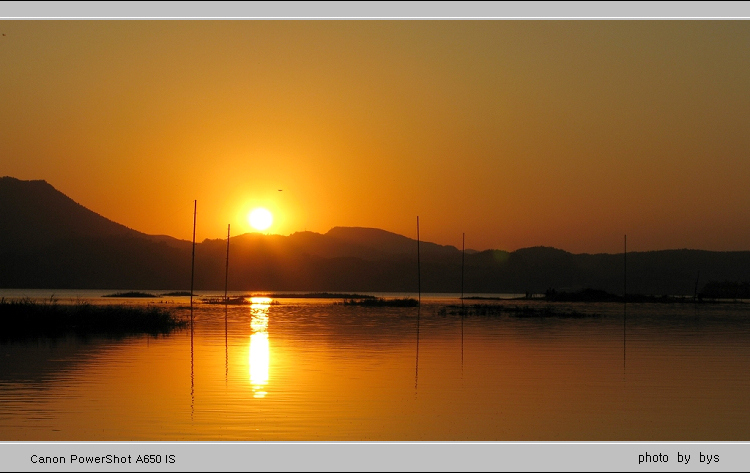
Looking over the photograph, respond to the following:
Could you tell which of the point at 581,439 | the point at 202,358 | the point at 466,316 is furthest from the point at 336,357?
the point at 466,316

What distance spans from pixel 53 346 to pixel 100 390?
45.6 feet

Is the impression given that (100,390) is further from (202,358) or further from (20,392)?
(202,358)

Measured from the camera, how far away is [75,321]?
42656 mm

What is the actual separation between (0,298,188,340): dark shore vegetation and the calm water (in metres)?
3.33

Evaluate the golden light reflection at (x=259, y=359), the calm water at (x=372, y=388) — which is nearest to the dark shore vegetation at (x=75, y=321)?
the calm water at (x=372, y=388)

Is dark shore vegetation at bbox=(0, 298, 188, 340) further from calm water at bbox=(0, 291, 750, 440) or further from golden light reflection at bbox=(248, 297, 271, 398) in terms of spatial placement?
golden light reflection at bbox=(248, 297, 271, 398)

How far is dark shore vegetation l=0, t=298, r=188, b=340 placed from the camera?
3984 centimetres

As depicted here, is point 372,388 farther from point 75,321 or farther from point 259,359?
point 75,321

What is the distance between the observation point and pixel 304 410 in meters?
18.6

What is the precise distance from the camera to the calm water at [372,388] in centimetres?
1675

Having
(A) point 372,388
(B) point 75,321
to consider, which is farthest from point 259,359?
(B) point 75,321

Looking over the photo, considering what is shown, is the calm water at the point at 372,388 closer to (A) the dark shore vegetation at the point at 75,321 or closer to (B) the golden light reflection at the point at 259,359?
(B) the golden light reflection at the point at 259,359

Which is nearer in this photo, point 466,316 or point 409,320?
point 409,320

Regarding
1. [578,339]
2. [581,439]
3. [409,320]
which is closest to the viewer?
[581,439]
